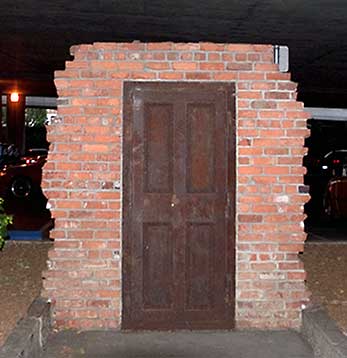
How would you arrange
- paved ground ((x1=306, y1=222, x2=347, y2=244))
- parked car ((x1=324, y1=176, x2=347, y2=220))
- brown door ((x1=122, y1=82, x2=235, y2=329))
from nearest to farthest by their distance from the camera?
brown door ((x1=122, y1=82, x2=235, y2=329)), paved ground ((x1=306, y1=222, x2=347, y2=244)), parked car ((x1=324, y1=176, x2=347, y2=220))

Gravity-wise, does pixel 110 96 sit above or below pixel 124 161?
above

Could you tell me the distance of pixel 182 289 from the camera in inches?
317

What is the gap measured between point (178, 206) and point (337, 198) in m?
11.0

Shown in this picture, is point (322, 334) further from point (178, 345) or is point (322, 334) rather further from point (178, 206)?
point (178, 206)

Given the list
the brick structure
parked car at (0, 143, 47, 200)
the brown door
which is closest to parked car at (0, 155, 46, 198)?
parked car at (0, 143, 47, 200)

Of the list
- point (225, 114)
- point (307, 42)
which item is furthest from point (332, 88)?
point (225, 114)

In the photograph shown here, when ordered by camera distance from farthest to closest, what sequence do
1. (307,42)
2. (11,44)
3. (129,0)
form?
(11,44) → (307,42) → (129,0)

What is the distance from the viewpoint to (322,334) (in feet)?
22.9

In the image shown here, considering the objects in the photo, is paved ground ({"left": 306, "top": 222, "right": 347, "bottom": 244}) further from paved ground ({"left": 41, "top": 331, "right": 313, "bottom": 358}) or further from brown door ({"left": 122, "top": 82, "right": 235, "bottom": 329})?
paved ground ({"left": 41, "top": 331, "right": 313, "bottom": 358})

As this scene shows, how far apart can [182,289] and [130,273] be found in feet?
1.78

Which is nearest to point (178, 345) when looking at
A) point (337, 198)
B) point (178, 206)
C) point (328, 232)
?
point (178, 206)

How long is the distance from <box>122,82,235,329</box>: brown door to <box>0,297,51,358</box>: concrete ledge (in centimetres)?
85

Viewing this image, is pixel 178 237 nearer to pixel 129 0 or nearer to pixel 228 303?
pixel 228 303

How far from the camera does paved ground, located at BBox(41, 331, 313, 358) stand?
7.22 meters
